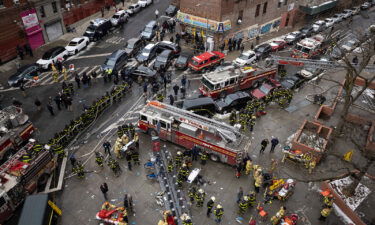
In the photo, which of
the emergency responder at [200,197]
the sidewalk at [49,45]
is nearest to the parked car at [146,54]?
the sidewalk at [49,45]

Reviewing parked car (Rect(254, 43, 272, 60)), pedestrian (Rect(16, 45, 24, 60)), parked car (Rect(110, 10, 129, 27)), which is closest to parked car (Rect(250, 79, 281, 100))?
parked car (Rect(254, 43, 272, 60))

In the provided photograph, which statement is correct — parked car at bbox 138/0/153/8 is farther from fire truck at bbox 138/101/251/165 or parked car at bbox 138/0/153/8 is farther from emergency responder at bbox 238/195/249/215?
emergency responder at bbox 238/195/249/215

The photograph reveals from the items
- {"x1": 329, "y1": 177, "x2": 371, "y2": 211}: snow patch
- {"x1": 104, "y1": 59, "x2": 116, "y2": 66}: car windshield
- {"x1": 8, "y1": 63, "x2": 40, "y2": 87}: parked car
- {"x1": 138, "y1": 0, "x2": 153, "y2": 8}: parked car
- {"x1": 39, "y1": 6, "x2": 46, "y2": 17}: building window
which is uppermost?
{"x1": 39, "y1": 6, "x2": 46, "y2": 17}: building window

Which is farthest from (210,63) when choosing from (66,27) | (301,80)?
(66,27)

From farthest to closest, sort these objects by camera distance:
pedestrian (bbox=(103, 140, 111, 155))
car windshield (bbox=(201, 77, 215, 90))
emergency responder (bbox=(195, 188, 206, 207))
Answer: car windshield (bbox=(201, 77, 215, 90)) → pedestrian (bbox=(103, 140, 111, 155)) → emergency responder (bbox=(195, 188, 206, 207))

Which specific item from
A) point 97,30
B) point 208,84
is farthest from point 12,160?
point 97,30

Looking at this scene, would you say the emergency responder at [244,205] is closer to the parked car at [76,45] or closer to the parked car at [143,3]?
the parked car at [76,45]
